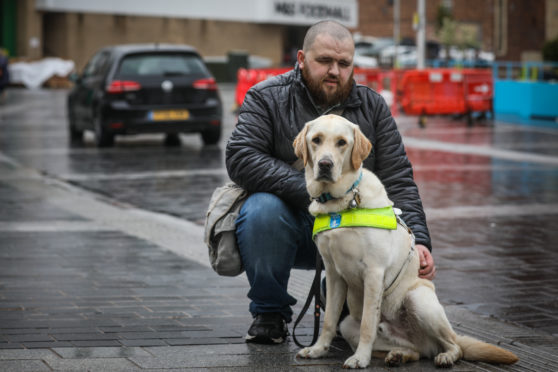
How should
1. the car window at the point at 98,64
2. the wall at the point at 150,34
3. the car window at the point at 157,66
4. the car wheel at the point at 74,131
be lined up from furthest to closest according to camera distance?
the wall at the point at 150,34 → the car wheel at the point at 74,131 → the car window at the point at 98,64 → the car window at the point at 157,66

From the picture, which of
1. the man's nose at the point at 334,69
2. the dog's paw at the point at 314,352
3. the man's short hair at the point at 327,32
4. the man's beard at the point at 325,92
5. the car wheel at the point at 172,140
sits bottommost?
the car wheel at the point at 172,140

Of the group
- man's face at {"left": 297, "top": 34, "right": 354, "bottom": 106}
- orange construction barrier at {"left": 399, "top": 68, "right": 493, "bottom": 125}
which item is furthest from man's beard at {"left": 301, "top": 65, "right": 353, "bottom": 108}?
orange construction barrier at {"left": 399, "top": 68, "right": 493, "bottom": 125}

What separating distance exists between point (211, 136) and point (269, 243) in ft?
42.6

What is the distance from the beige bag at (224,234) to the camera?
16.1ft

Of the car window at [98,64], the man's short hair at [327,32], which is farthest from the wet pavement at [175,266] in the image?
the car window at [98,64]

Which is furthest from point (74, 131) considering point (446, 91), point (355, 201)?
point (355, 201)

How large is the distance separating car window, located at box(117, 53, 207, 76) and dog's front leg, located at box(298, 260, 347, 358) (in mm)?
12901

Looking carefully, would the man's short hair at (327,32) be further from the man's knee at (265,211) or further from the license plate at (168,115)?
the license plate at (168,115)

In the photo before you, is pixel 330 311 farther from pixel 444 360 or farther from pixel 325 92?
Answer: pixel 325 92

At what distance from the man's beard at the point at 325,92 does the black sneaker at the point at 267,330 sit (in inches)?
41.8

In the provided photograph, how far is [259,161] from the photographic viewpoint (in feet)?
16.0

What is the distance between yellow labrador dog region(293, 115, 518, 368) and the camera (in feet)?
13.9

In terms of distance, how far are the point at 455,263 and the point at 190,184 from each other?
5.41 m

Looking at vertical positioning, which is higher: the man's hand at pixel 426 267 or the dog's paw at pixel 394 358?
the man's hand at pixel 426 267
